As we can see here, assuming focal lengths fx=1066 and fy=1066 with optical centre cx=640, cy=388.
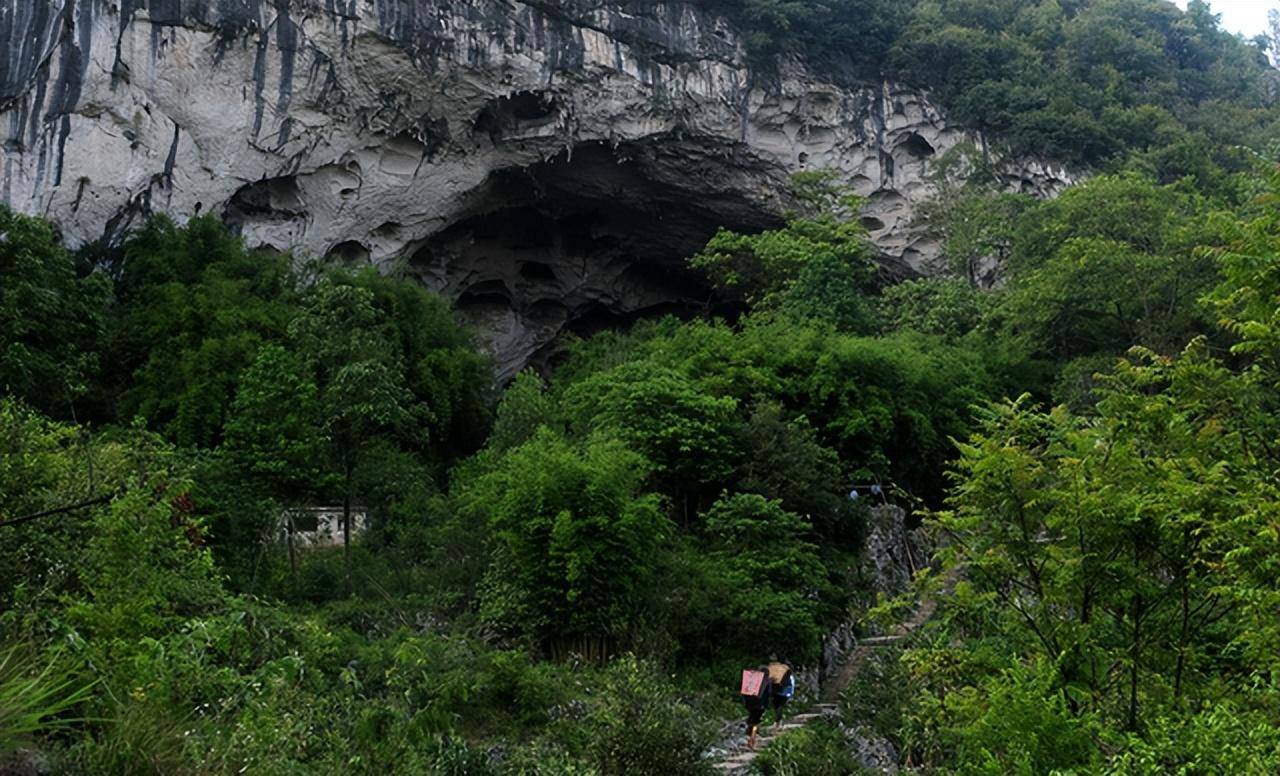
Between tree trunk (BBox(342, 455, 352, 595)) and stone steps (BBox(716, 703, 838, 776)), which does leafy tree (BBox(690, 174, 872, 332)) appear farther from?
stone steps (BBox(716, 703, 838, 776))

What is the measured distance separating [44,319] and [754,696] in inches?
468

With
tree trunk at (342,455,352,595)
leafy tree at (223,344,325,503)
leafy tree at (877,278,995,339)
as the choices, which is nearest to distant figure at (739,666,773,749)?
tree trunk at (342,455,352,595)

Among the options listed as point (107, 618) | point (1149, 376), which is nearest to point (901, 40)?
point (1149, 376)

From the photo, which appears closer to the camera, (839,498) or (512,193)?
(839,498)

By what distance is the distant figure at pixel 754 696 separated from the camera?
412 inches

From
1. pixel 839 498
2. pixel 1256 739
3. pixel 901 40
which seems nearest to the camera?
pixel 1256 739

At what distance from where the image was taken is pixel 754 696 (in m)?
10.6

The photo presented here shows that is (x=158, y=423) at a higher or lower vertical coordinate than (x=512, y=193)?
lower

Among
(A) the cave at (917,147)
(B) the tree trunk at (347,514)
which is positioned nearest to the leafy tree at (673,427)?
(B) the tree trunk at (347,514)

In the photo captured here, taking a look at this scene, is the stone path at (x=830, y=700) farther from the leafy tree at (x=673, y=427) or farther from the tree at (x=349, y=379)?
the tree at (x=349, y=379)

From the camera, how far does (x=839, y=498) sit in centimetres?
1548

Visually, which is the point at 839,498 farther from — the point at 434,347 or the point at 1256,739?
the point at 1256,739

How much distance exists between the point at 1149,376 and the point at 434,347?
1571cm

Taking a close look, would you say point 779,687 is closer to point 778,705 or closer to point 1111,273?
point 778,705
